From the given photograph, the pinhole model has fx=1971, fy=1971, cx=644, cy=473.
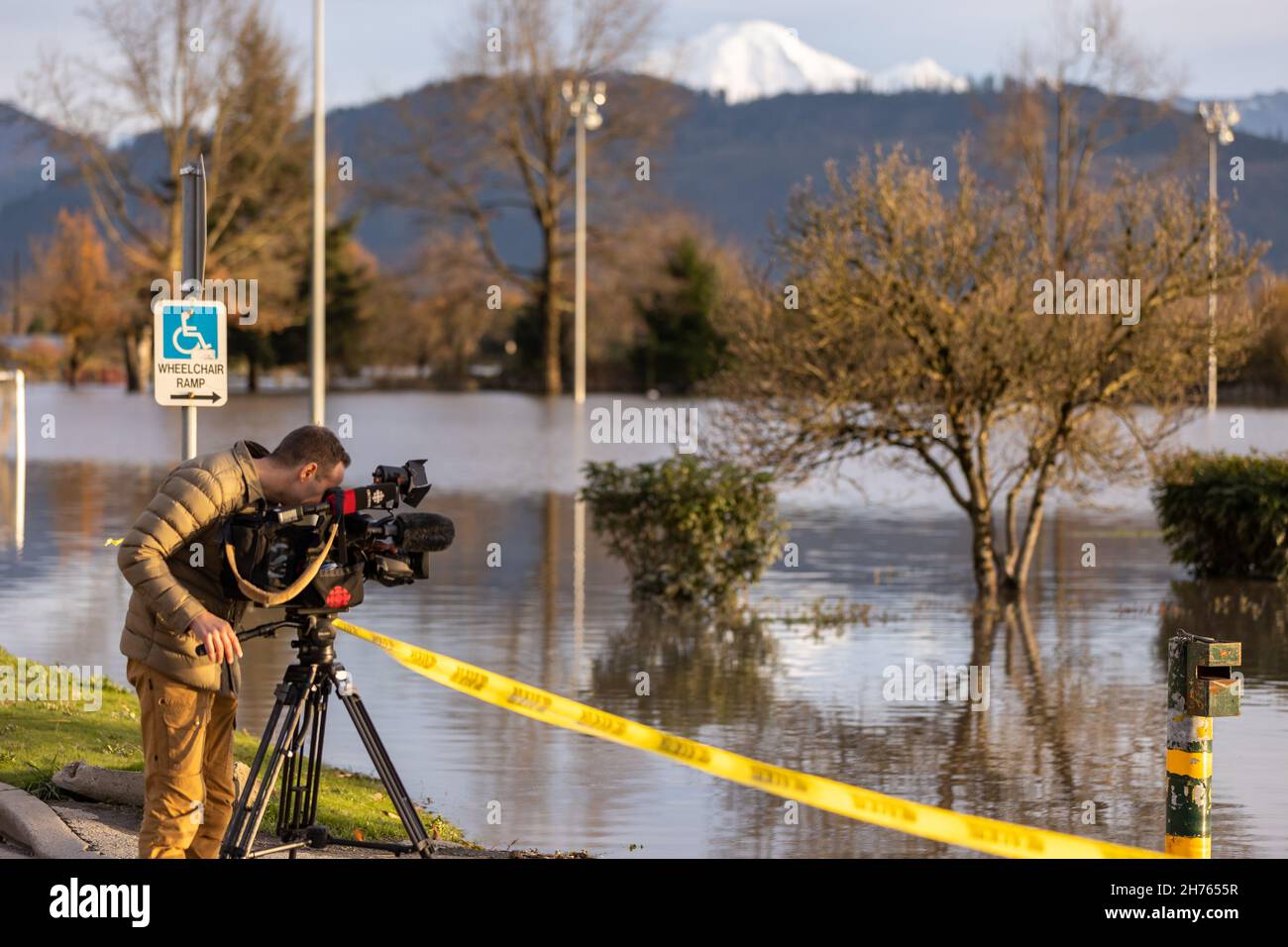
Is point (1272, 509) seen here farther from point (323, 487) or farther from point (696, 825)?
point (323, 487)

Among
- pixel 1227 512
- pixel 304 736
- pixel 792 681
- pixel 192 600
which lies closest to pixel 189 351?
pixel 304 736

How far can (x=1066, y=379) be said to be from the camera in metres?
17.9

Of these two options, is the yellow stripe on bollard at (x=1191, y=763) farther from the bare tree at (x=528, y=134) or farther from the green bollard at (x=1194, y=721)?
the bare tree at (x=528, y=134)

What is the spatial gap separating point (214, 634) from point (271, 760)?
686 millimetres

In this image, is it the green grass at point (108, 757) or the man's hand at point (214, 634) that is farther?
the green grass at point (108, 757)

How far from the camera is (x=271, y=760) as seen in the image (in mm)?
7020

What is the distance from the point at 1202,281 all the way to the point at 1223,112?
5609 centimetres

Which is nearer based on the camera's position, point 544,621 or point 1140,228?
point 544,621

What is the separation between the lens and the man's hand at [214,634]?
655 centimetres

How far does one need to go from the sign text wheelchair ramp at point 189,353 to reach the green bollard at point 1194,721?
5.82m

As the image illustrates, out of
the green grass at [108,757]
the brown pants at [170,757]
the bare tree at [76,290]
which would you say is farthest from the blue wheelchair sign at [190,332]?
the bare tree at [76,290]

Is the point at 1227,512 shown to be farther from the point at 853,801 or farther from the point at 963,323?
Result: the point at 853,801
